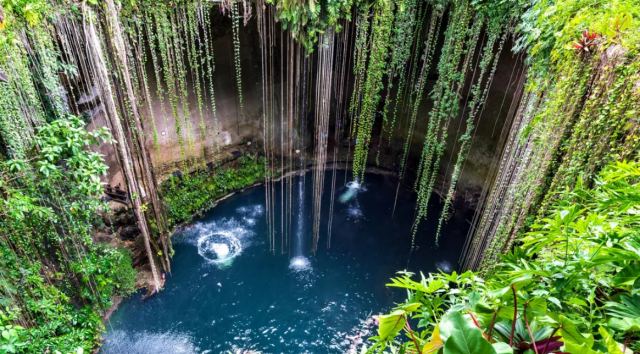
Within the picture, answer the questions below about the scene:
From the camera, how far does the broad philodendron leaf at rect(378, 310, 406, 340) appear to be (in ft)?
3.22

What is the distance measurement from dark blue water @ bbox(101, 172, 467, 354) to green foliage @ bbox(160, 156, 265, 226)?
8.5 inches

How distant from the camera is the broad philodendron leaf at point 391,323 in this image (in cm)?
98

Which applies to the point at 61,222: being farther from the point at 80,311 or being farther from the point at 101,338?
the point at 101,338

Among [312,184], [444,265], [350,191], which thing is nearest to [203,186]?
[312,184]

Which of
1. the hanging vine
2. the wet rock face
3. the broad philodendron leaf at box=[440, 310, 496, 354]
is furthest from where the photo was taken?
the wet rock face

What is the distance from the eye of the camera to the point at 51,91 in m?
3.62

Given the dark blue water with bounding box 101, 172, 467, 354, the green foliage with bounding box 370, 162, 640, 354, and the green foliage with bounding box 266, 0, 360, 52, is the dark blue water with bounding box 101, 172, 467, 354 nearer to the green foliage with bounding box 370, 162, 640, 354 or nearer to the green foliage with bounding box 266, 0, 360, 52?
the green foliage with bounding box 266, 0, 360, 52

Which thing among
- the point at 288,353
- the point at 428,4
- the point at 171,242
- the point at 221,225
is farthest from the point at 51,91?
the point at 428,4

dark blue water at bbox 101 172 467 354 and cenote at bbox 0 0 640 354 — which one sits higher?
cenote at bbox 0 0 640 354

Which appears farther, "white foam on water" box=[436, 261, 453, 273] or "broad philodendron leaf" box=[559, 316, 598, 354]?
"white foam on water" box=[436, 261, 453, 273]

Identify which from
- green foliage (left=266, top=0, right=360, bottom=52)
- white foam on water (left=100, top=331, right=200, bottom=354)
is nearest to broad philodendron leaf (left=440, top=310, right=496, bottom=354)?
white foam on water (left=100, top=331, right=200, bottom=354)

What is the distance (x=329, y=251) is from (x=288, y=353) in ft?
5.91

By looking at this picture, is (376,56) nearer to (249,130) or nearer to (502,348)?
(249,130)

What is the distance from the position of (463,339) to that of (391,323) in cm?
31
